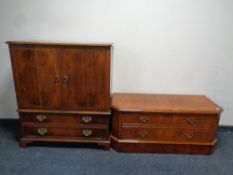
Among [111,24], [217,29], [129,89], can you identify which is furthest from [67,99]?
[217,29]

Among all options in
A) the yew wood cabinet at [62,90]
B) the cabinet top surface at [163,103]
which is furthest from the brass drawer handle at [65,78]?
the cabinet top surface at [163,103]

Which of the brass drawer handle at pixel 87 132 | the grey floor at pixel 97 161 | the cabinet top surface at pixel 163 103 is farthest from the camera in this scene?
the brass drawer handle at pixel 87 132

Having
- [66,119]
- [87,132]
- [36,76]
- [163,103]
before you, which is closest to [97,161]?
[87,132]

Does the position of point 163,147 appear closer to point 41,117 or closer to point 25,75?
point 41,117

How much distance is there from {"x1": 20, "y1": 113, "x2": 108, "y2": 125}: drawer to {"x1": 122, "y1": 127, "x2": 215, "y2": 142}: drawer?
0.29 m

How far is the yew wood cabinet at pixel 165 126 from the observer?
6.23ft

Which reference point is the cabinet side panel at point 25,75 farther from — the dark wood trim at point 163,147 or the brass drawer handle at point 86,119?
the dark wood trim at point 163,147

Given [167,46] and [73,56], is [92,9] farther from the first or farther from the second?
[167,46]

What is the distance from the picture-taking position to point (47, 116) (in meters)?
1.98

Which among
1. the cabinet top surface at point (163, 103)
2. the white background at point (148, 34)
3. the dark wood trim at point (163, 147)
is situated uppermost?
the white background at point (148, 34)

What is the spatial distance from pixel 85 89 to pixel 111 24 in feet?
2.75

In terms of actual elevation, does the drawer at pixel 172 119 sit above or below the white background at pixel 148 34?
below

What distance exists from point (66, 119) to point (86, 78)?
53 centimetres

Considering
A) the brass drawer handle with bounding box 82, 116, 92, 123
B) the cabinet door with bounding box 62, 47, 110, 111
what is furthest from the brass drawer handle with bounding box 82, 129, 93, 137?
the cabinet door with bounding box 62, 47, 110, 111
